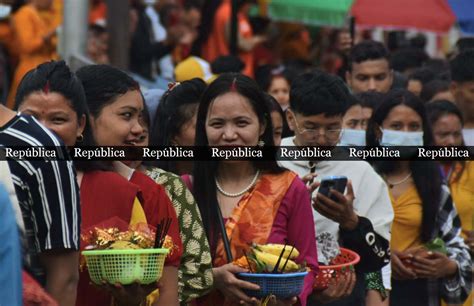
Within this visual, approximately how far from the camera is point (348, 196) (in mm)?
7289

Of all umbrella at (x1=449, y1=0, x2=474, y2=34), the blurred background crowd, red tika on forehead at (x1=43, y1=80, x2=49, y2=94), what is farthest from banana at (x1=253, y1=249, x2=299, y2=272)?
umbrella at (x1=449, y1=0, x2=474, y2=34)

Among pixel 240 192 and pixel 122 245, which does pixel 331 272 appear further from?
pixel 122 245

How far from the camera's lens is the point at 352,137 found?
9.18 metres

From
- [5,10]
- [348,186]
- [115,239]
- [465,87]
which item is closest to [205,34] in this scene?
[5,10]

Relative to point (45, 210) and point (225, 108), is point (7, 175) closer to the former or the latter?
point (45, 210)

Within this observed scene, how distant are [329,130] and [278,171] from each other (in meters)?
0.81

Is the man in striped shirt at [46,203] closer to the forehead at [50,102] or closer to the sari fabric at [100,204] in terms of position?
the sari fabric at [100,204]

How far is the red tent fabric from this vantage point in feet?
49.2

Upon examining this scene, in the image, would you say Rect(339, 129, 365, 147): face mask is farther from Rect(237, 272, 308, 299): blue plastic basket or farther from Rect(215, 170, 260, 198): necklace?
Rect(237, 272, 308, 299): blue plastic basket

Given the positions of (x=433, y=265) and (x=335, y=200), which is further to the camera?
(x=433, y=265)

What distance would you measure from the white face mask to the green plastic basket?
10.7 ft

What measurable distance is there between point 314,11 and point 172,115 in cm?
753

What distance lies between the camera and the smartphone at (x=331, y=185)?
7.19m

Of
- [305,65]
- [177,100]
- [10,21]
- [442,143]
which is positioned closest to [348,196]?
[177,100]
